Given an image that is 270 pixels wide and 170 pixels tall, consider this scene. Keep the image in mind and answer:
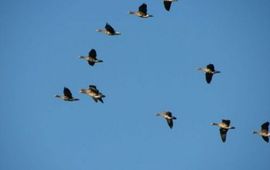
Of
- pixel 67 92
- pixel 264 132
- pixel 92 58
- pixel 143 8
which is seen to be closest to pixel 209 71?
pixel 264 132

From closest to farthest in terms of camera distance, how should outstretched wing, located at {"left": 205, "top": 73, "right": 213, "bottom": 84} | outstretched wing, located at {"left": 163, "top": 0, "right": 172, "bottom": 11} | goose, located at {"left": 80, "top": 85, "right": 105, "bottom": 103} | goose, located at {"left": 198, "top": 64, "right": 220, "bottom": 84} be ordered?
goose, located at {"left": 80, "top": 85, "right": 105, "bottom": 103}
goose, located at {"left": 198, "top": 64, "right": 220, "bottom": 84}
outstretched wing, located at {"left": 163, "top": 0, "right": 172, "bottom": 11}
outstretched wing, located at {"left": 205, "top": 73, "right": 213, "bottom": 84}

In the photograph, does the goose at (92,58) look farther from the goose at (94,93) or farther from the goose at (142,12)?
the goose at (142,12)

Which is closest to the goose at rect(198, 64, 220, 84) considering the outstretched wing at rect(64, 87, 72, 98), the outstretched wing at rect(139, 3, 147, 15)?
the outstretched wing at rect(139, 3, 147, 15)

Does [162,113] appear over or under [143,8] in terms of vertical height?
under

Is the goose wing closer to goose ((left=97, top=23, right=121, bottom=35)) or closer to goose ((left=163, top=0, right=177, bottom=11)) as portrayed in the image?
goose ((left=97, top=23, right=121, bottom=35))

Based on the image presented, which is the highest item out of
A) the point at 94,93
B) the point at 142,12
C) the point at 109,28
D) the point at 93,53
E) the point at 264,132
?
the point at 142,12

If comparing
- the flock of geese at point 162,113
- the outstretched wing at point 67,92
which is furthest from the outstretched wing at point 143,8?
the outstretched wing at point 67,92

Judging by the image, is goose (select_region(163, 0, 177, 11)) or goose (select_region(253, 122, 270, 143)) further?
goose (select_region(163, 0, 177, 11))

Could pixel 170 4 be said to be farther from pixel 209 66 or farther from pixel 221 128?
pixel 221 128

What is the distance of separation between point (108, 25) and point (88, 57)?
9.55ft

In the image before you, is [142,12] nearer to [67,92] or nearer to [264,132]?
[67,92]

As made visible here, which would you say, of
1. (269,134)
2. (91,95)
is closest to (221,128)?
(269,134)

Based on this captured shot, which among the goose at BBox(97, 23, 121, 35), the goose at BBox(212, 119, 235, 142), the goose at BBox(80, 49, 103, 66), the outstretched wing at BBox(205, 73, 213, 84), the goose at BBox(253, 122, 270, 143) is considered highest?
the goose at BBox(97, 23, 121, 35)

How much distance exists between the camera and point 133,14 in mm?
65375
